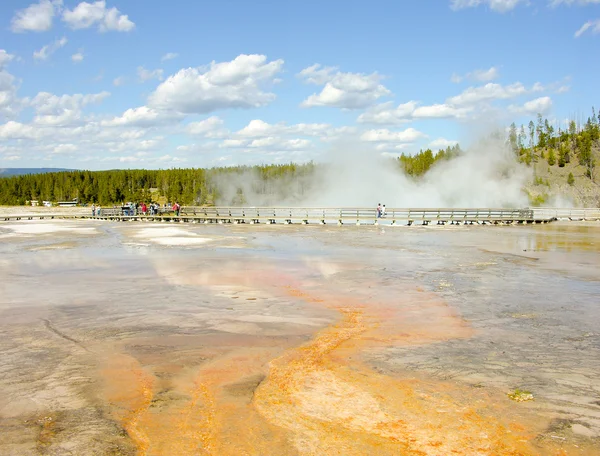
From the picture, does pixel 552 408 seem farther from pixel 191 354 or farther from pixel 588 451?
pixel 191 354

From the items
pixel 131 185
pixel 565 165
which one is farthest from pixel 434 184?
pixel 131 185

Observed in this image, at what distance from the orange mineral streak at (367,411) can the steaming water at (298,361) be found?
0.03m

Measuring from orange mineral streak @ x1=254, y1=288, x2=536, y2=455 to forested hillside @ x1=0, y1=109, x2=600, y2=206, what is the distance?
10694 centimetres

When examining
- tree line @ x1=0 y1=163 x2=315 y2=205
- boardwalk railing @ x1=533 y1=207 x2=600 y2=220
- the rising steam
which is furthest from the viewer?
tree line @ x1=0 y1=163 x2=315 y2=205

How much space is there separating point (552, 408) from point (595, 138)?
15128cm

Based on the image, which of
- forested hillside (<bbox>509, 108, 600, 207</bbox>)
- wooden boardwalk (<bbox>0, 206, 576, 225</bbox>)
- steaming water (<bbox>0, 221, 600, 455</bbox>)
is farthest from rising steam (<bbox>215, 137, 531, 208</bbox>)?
steaming water (<bbox>0, 221, 600, 455</bbox>)

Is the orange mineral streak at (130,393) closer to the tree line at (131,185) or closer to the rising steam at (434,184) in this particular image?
the rising steam at (434,184)

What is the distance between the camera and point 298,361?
27.4 feet

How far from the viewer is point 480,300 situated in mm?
13148

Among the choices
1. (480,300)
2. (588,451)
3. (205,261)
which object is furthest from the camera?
(205,261)

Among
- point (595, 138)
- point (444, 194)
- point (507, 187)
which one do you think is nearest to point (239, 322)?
point (444, 194)

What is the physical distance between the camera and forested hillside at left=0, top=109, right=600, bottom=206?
121456 mm

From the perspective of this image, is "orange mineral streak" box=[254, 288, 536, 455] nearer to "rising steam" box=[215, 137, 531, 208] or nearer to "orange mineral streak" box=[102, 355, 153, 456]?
"orange mineral streak" box=[102, 355, 153, 456]

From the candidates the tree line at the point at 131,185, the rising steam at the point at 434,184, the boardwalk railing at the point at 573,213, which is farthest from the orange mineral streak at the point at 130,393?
the tree line at the point at 131,185
